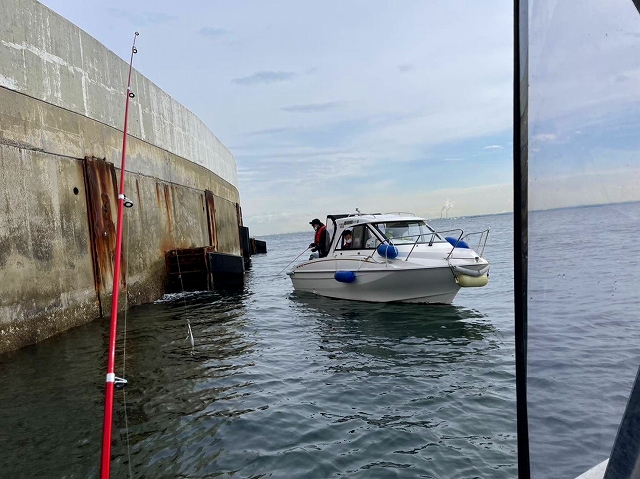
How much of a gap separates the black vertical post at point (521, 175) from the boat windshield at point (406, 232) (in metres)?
10.9

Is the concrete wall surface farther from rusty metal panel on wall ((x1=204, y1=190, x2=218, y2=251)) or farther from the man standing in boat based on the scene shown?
the man standing in boat

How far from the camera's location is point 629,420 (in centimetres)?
110

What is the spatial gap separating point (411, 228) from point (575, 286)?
37.7ft

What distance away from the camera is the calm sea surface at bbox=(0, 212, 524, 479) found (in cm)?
128

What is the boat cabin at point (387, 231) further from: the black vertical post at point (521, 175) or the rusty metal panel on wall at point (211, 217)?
the black vertical post at point (521, 175)

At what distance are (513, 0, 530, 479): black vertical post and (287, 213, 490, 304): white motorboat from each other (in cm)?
953

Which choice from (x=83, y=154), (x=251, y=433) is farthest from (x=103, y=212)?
(x=251, y=433)

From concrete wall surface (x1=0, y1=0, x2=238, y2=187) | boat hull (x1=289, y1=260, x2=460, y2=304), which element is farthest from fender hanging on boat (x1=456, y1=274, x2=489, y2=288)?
concrete wall surface (x1=0, y1=0, x2=238, y2=187)

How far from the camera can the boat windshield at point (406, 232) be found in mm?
12273

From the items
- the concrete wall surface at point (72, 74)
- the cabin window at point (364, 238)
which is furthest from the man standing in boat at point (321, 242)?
the concrete wall surface at point (72, 74)

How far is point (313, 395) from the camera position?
5.91 m

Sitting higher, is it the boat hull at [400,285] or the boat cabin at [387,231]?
the boat cabin at [387,231]

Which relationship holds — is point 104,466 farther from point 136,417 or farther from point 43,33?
point 43,33

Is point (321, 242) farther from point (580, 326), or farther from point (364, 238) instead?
point (580, 326)
